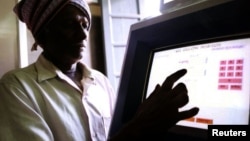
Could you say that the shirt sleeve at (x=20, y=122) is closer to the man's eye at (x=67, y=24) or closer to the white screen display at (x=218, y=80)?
the man's eye at (x=67, y=24)

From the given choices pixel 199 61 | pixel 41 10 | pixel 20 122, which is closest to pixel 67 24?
pixel 41 10

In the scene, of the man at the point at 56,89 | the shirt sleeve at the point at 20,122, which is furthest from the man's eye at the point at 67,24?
the shirt sleeve at the point at 20,122

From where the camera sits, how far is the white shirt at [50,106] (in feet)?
2.71

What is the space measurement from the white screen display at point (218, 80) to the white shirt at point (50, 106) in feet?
1.51

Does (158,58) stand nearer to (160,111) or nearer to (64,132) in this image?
(160,111)

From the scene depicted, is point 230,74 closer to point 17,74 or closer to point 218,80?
point 218,80

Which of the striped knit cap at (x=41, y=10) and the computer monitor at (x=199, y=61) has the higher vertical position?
the striped knit cap at (x=41, y=10)

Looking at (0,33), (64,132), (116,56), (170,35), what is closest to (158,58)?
(170,35)

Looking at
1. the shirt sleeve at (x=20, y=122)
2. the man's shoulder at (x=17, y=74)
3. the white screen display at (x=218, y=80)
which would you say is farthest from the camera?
Result: the man's shoulder at (x=17, y=74)

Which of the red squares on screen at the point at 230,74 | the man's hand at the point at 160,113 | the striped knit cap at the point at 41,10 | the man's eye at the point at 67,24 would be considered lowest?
the man's hand at the point at 160,113

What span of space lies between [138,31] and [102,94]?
1.65 ft

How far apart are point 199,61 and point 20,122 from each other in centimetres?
55

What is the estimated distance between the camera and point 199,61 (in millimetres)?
553

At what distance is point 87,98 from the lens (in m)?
1.03
